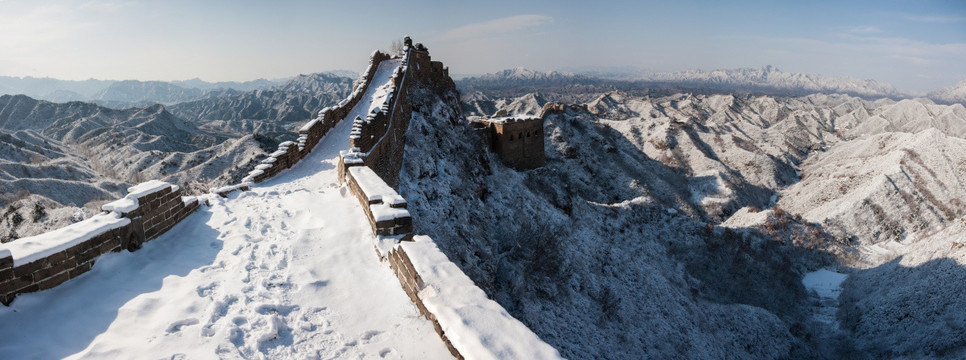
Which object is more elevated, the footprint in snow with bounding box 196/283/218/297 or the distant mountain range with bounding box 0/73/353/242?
the footprint in snow with bounding box 196/283/218/297

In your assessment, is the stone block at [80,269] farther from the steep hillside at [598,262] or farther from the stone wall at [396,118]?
the steep hillside at [598,262]

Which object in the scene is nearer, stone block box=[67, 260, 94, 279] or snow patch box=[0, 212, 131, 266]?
snow patch box=[0, 212, 131, 266]

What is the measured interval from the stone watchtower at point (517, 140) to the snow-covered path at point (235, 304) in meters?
21.4

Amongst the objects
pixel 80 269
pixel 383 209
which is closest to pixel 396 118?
pixel 383 209

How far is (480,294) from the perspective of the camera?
15.5ft

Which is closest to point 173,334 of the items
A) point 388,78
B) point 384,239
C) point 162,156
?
point 384,239

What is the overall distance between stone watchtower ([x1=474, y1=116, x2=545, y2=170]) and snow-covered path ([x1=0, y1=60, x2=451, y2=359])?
70.3 ft

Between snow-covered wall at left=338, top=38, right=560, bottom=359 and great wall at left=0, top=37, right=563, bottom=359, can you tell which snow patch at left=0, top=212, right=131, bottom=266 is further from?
snow-covered wall at left=338, top=38, right=560, bottom=359

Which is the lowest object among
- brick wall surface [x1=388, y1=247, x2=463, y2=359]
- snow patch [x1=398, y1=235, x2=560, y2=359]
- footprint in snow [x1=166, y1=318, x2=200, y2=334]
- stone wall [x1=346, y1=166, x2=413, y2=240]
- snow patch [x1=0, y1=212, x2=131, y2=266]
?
footprint in snow [x1=166, y1=318, x2=200, y2=334]

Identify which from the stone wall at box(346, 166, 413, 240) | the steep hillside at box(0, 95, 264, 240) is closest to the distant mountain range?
the steep hillside at box(0, 95, 264, 240)

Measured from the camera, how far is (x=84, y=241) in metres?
6.08

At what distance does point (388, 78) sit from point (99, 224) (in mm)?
19766

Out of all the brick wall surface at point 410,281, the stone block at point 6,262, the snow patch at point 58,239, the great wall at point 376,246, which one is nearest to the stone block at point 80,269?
the great wall at point 376,246

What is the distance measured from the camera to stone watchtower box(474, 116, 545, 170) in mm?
29281
